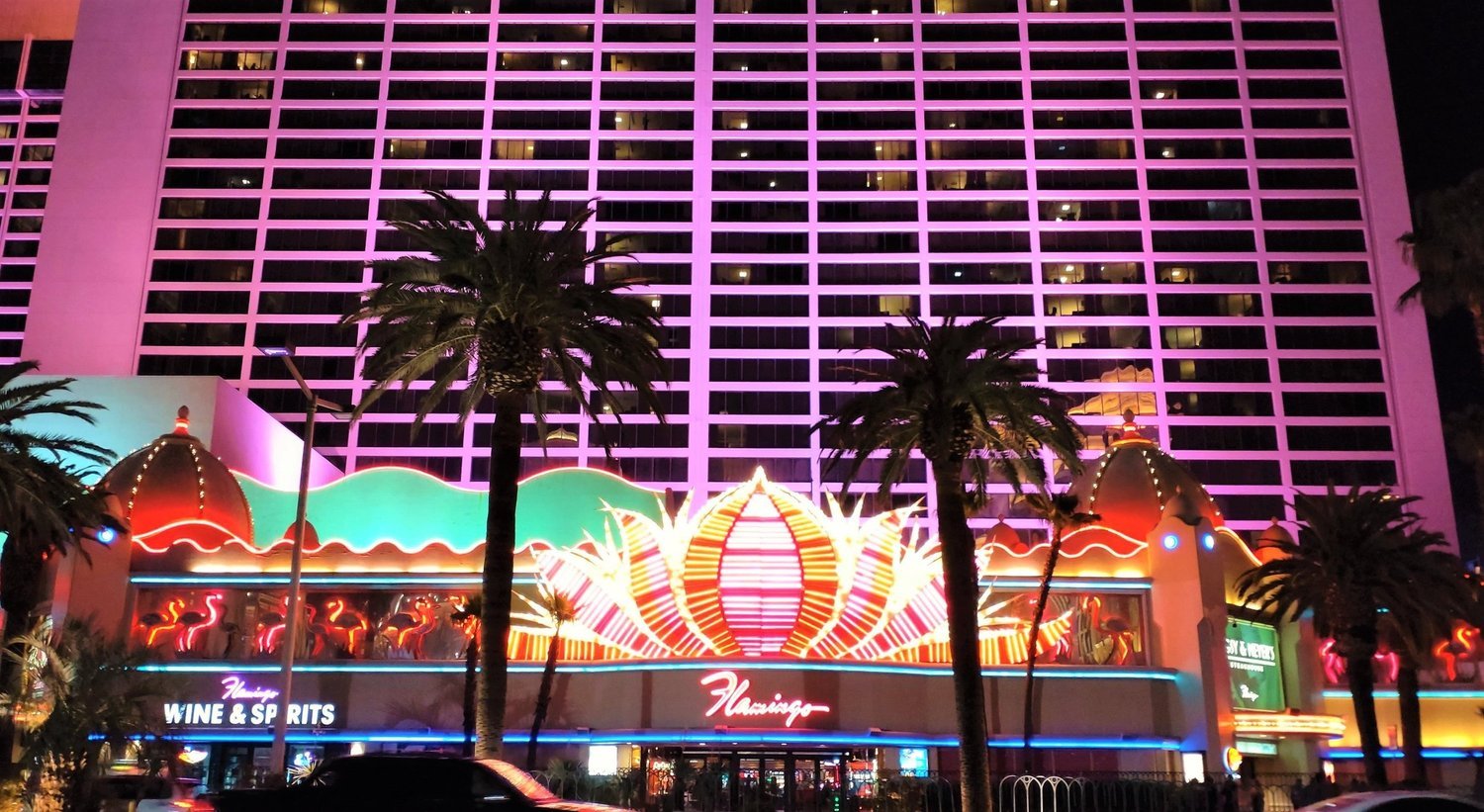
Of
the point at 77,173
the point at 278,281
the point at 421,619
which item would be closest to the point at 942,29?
the point at 278,281

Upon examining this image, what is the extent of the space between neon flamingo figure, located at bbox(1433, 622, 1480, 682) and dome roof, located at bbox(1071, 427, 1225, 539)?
30.3 feet

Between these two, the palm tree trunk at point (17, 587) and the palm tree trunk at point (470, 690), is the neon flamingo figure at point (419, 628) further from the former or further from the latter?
the palm tree trunk at point (17, 587)

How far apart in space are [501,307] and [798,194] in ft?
232

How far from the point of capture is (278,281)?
3701 inches

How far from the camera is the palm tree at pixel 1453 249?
39688 millimetres

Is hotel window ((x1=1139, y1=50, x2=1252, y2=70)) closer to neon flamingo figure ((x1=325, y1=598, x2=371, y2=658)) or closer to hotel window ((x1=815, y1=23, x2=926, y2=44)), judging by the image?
hotel window ((x1=815, y1=23, x2=926, y2=44))

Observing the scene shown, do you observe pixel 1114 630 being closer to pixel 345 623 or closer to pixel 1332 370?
pixel 345 623

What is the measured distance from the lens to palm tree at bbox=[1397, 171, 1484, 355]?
1563 inches

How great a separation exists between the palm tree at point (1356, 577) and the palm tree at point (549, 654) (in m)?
21.4

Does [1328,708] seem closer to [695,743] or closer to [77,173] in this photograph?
[695,743]

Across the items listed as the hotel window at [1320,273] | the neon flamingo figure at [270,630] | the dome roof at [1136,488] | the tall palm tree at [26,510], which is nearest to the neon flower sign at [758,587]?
the neon flamingo figure at [270,630]

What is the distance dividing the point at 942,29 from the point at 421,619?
73.5 metres

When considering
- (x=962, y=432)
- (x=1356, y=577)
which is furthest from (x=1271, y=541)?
(x=962, y=432)

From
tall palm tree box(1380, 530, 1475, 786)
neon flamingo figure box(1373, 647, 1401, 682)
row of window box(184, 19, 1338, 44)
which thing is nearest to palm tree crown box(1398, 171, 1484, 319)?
tall palm tree box(1380, 530, 1475, 786)
